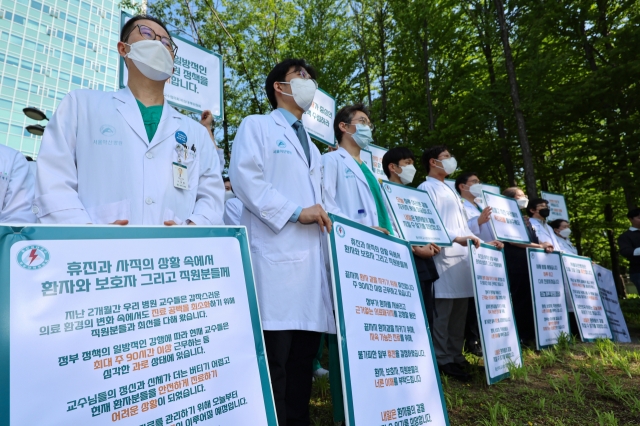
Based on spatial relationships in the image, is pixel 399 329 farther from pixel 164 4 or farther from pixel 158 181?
pixel 164 4

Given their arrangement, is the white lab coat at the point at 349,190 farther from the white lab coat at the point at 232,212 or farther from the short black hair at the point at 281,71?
the white lab coat at the point at 232,212

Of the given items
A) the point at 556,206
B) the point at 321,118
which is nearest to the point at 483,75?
the point at 556,206

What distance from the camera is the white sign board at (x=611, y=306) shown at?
6514mm

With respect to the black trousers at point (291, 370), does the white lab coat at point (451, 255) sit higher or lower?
higher

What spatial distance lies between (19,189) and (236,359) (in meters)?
2.15

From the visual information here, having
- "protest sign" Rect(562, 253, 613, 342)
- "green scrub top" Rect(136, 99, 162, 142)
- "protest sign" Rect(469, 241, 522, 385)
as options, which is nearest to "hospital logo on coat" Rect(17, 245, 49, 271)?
"green scrub top" Rect(136, 99, 162, 142)

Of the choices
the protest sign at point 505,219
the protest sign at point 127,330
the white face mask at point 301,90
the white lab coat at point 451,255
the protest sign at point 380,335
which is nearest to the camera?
the protest sign at point 127,330

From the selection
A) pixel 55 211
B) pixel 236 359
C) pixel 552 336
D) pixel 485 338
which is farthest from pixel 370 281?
pixel 552 336

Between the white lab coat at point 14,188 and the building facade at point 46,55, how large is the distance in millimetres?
39300

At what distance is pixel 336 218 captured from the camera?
7.80 feet

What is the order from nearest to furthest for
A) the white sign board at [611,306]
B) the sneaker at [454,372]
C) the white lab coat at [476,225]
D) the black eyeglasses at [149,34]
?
1. the black eyeglasses at [149,34]
2. the sneaker at [454,372]
3. the white lab coat at [476,225]
4. the white sign board at [611,306]

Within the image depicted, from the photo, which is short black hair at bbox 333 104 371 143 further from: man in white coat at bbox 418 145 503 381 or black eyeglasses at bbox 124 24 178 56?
black eyeglasses at bbox 124 24 178 56

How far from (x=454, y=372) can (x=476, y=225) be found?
178cm

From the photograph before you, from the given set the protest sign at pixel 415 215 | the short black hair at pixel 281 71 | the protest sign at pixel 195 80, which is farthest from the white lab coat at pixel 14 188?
the protest sign at pixel 415 215
